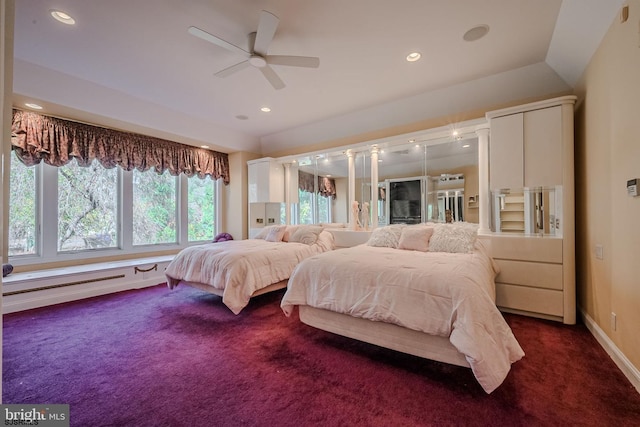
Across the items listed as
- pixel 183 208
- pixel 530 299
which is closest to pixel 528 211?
pixel 530 299

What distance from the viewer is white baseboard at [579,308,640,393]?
178cm

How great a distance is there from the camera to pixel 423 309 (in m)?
1.86

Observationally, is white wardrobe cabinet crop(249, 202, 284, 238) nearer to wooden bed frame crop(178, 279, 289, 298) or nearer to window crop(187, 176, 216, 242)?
window crop(187, 176, 216, 242)

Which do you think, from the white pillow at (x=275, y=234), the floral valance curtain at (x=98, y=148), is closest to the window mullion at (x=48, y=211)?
the floral valance curtain at (x=98, y=148)

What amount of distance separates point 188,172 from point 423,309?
4751 millimetres

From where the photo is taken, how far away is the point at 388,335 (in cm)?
206

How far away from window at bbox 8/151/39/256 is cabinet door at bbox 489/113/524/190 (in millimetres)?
5814

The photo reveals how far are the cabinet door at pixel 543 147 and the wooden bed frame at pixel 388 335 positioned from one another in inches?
83.3

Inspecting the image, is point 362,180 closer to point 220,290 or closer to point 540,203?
point 540,203

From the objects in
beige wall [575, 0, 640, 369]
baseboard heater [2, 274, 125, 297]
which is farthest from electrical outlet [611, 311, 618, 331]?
baseboard heater [2, 274, 125, 297]

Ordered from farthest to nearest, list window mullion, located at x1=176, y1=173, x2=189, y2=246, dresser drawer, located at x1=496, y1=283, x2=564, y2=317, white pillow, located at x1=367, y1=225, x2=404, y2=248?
window mullion, located at x1=176, y1=173, x2=189, y2=246 < white pillow, located at x1=367, y1=225, x2=404, y2=248 < dresser drawer, located at x1=496, y1=283, x2=564, y2=317

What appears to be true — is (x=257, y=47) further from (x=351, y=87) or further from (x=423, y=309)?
(x=423, y=309)

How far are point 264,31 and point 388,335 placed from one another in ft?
8.57

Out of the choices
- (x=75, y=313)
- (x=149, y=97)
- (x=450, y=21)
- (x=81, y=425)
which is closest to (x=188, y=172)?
(x=149, y=97)
